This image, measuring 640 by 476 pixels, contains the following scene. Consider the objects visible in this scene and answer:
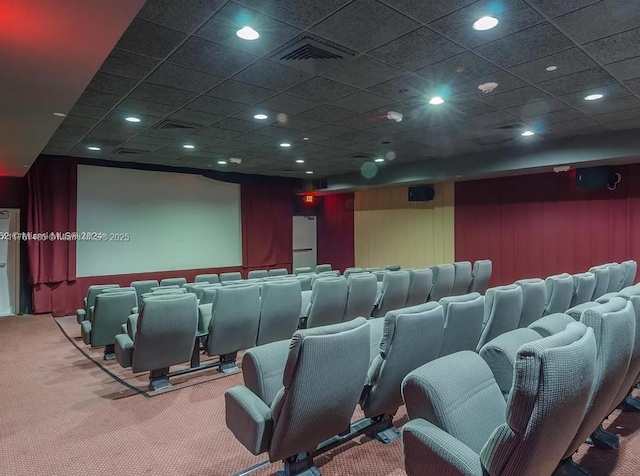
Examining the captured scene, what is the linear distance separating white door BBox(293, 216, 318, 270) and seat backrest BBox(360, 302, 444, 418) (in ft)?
34.4

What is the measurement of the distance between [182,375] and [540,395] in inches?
149

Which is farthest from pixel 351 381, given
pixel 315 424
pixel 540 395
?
pixel 540 395

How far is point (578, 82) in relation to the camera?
170 inches

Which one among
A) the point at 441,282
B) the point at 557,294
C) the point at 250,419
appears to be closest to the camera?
the point at 250,419

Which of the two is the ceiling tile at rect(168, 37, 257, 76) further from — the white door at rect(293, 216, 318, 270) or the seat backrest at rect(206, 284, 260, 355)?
the white door at rect(293, 216, 318, 270)

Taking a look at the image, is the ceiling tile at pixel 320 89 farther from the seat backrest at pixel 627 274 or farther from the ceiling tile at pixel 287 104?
the seat backrest at pixel 627 274

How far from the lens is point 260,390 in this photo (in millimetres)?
2135

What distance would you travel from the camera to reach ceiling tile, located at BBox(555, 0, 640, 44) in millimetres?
2840

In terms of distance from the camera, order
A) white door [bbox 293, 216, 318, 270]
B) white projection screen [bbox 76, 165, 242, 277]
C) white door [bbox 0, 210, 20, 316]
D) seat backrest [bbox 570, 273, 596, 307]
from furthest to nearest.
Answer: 1. white door [bbox 293, 216, 318, 270]
2. white projection screen [bbox 76, 165, 242, 277]
3. white door [bbox 0, 210, 20, 316]
4. seat backrest [bbox 570, 273, 596, 307]

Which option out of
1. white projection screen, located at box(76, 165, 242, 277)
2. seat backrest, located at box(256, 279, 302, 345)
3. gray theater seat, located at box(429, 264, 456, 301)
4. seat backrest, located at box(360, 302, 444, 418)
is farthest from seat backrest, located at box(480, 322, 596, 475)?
white projection screen, located at box(76, 165, 242, 277)

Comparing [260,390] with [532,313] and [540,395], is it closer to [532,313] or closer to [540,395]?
[540,395]

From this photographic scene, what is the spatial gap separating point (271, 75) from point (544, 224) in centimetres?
685

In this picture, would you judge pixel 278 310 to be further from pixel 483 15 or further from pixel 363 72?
pixel 483 15

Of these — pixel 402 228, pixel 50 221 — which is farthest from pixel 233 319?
pixel 402 228
